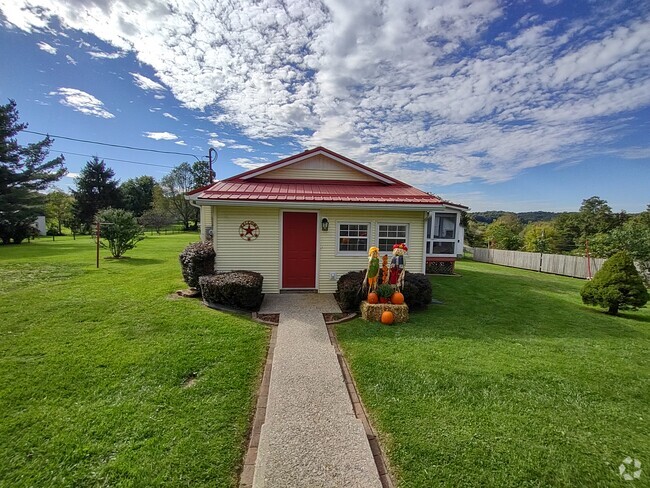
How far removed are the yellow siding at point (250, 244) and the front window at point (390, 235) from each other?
10.6 feet

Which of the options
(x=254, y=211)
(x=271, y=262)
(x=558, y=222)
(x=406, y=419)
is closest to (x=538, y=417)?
(x=406, y=419)

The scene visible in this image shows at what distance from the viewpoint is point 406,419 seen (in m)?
3.48

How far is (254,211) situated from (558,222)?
168 feet

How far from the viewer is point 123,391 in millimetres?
3904

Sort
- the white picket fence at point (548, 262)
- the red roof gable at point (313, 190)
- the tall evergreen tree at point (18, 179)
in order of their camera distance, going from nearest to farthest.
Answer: the red roof gable at point (313, 190), the white picket fence at point (548, 262), the tall evergreen tree at point (18, 179)

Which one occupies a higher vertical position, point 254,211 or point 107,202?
point 107,202

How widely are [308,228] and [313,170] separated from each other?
275cm

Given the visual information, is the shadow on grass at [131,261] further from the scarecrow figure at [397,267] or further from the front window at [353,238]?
the scarecrow figure at [397,267]

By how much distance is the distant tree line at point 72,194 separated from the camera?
863 inches

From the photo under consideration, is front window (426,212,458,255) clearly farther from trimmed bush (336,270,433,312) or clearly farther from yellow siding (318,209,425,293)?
trimmed bush (336,270,433,312)

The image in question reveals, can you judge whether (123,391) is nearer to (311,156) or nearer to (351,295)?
(351,295)

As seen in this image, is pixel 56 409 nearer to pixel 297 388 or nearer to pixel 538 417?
pixel 297 388

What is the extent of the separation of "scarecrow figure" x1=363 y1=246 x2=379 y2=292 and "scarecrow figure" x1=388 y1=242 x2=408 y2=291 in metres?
0.57

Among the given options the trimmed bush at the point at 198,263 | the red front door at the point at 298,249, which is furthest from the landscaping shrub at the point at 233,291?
the red front door at the point at 298,249
